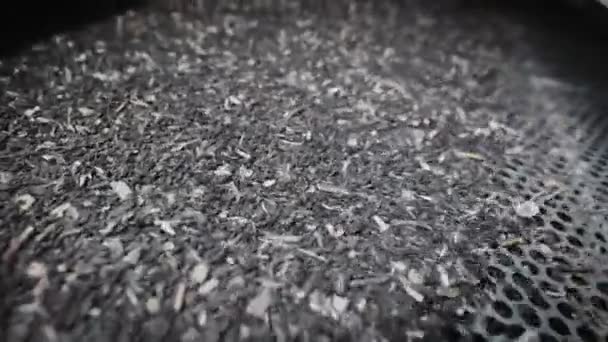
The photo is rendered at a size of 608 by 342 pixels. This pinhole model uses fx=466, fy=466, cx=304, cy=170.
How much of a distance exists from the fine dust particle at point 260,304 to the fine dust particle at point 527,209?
1.71 ft

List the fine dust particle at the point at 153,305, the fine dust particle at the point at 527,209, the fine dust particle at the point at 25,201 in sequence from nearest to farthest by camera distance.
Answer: the fine dust particle at the point at 153,305, the fine dust particle at the point at 25,201, the fine dust particle at the point at 527,209

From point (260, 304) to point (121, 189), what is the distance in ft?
1.13

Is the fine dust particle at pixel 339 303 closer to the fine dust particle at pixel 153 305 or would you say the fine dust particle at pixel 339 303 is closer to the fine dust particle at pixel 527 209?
the fine dust particle at pixel 153 305

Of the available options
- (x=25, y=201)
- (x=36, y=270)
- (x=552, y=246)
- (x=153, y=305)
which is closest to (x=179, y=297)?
(x=153, y=305)

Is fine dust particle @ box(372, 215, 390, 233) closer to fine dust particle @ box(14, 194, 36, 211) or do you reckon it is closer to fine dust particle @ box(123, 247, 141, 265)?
fine dust particle @ box(123, 247, 141, 265)

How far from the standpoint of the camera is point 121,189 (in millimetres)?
848

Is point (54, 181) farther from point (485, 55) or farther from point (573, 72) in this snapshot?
point (573, 72)

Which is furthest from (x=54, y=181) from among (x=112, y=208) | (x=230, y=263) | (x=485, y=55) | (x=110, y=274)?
(x=485, y=55)

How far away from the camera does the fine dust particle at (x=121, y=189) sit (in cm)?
84

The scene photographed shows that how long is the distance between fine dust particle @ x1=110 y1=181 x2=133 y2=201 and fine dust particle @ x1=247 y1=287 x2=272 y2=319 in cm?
31

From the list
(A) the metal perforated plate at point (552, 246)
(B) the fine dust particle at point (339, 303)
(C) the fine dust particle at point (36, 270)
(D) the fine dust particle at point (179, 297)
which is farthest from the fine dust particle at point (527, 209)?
(C) the fine dust particle at point (36, 270)

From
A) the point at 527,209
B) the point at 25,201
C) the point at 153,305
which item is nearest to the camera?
the point at 153,305

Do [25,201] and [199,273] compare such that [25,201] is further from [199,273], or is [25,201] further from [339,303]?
[339,303]

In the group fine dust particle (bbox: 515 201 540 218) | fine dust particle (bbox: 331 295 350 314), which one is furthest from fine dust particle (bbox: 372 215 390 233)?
fine dust particle (bbox: 515 201 540 218)
